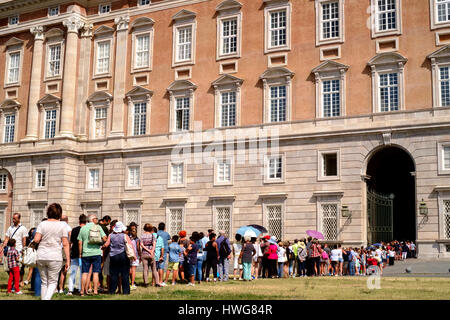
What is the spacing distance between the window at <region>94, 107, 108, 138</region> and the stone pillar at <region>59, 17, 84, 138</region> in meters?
1.73

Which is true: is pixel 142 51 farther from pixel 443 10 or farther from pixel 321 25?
pixel 443 10

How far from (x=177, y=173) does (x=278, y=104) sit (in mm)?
8107

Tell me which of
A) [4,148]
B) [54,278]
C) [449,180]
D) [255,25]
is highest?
[255,25]

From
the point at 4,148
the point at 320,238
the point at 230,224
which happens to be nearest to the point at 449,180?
the point at 320,238

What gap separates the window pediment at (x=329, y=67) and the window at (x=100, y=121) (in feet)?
51.1

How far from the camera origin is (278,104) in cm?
3806

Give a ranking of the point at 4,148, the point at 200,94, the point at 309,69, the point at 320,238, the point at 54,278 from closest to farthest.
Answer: the point at 54,278
the point at 320,238
the point at 309,69
the point at 200,94
the point at 4,148

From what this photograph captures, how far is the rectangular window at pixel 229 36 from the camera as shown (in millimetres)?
40219

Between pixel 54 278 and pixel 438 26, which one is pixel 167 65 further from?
pixel 54 278

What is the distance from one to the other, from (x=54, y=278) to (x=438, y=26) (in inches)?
1096

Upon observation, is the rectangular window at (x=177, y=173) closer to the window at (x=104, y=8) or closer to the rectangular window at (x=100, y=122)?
the rectangular window at (x=100, y=122)

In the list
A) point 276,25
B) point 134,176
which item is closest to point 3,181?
point 134,176

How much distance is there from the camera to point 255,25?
129 ft

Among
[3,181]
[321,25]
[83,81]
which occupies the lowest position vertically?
[3,181]
